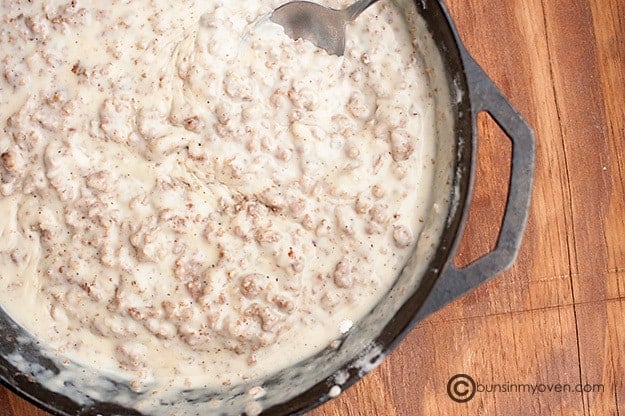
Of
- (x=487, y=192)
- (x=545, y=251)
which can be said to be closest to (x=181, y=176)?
(x=487, y=192)

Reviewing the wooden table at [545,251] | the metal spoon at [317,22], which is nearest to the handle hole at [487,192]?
the wooden table at [545,251]

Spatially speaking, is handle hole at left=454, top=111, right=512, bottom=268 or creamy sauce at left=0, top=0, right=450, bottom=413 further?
handle hole at left=454, top=111, right=512, bottom=268

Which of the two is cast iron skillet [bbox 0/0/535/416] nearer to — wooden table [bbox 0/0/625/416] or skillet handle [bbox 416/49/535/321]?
skillet handle [bbox 416/49/535/321]

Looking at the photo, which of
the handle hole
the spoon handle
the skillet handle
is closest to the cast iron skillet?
the skillet handle
